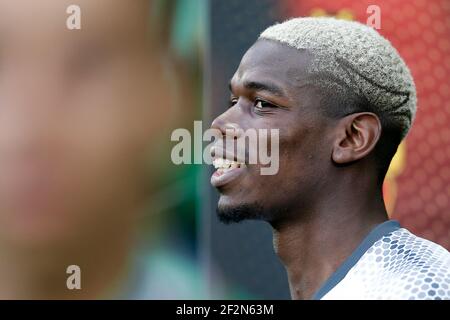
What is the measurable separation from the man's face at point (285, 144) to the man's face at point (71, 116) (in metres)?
2.51

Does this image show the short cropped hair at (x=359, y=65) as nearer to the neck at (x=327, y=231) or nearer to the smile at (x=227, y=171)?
the neck at (x=327, y=231)

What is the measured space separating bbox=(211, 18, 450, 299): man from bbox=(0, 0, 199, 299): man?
2484mm

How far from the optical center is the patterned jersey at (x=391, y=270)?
2.87 metres

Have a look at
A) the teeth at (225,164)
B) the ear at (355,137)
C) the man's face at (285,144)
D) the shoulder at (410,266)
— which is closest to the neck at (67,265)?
the teeth at (225,164)

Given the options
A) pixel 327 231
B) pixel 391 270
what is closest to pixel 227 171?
pixel 327 231

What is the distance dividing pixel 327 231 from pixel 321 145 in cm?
34

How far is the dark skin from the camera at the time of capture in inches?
129

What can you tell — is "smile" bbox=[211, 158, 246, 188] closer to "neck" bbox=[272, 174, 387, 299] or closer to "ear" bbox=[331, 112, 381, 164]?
"neck" bbox=[272, 174, 387, 299]

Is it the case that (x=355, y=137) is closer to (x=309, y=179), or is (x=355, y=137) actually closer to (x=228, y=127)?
(x=309, y=179)

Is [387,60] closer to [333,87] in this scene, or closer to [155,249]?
[333,87]

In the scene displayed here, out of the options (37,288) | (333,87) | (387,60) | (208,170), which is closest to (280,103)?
(333,87)

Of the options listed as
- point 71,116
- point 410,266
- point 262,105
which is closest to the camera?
point 410,266

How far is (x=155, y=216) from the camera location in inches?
229

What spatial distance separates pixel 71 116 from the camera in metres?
5.70
